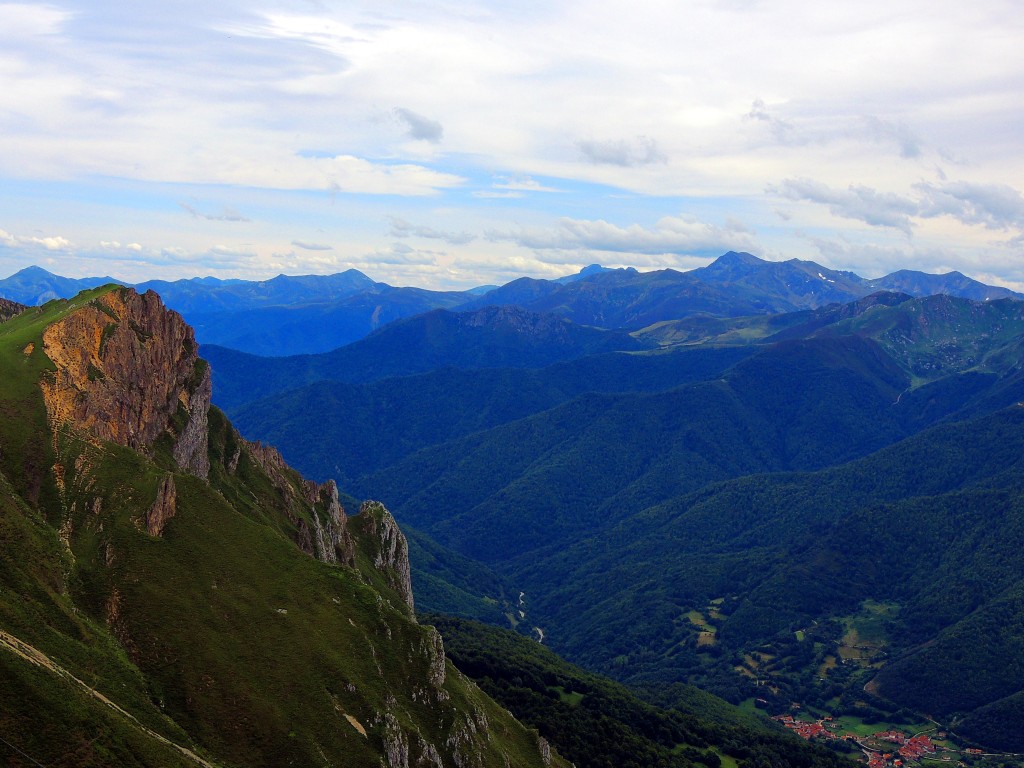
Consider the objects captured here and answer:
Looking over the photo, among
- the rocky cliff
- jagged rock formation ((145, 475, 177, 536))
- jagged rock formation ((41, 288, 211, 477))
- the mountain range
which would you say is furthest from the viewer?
jagged rock formation ((41, 288, 211, 477))

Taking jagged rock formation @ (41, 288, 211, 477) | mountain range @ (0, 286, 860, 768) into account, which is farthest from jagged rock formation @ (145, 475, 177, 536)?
jagged rock formation @ (41, 288, 211, 477)

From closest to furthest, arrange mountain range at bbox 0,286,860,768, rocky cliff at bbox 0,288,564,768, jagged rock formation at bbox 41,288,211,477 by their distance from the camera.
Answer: mountain range at bbox 0,286,860,768 → rocky cliff at bbox 0,288,564,768 → jagged rock formation at bbox 41,288,211,477

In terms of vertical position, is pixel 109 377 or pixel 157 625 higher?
pixel 109 377

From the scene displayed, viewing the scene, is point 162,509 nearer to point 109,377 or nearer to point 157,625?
point 157,625

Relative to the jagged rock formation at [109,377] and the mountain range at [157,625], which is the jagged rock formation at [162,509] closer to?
the mountain range at [157,625]

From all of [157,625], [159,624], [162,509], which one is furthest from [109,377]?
[157,625]

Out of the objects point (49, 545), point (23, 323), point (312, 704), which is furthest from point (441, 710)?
point (23, 323)

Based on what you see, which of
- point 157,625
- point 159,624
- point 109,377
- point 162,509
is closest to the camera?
point 157,625

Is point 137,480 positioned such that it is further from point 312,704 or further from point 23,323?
point 23,323

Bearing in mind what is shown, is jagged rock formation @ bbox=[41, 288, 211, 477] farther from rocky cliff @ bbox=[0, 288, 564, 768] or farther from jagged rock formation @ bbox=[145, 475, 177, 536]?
jagged rock formation @ bbox=[145, 475, 177, 536]
